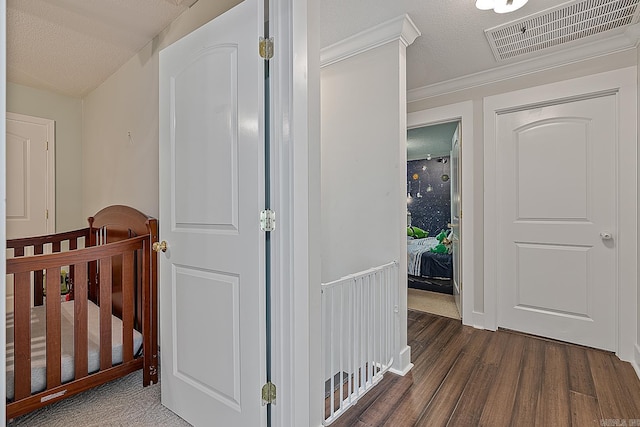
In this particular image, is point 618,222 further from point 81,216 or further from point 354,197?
point 81,216

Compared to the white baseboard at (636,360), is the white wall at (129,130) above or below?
above

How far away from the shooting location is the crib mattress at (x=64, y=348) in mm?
1519

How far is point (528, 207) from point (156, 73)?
3.15 meters

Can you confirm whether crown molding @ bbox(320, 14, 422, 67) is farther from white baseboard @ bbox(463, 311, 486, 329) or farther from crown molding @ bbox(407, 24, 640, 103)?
white baseboard @ bbox(463, 311, 486, 329)

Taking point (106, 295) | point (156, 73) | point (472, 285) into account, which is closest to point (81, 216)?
point (156, 73)

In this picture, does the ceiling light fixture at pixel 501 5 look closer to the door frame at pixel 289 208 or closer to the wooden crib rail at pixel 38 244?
the door frame at pixel 289 208

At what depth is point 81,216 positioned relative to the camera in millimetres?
3445

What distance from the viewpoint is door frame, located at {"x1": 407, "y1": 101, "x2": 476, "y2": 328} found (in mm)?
2902

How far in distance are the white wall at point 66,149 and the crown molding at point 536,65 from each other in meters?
3.60

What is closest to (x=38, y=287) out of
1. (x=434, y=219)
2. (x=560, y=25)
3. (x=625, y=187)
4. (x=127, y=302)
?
(x=127, y=302)

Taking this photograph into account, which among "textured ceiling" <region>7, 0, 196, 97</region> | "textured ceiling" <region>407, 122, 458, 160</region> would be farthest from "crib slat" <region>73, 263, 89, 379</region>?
"textured ceiling" <region>407, 122, 458, 160</region>

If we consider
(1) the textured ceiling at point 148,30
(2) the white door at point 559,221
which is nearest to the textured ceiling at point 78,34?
(1) the textured ceiling at point 148,30

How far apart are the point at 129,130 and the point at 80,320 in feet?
5.40

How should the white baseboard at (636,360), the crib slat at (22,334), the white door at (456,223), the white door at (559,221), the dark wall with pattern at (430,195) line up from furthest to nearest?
the dark wall with pattern at (430,195) → the white door at (456,223) → the white door at (559,221) → the white baseboard at (636,360) → the crib slat at (22,334)
